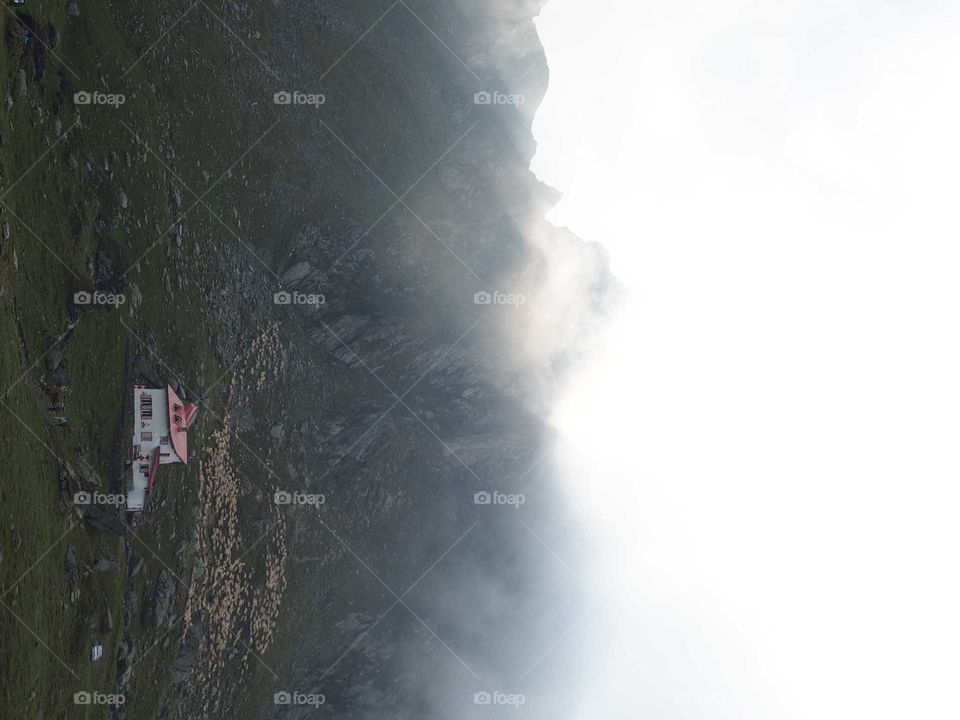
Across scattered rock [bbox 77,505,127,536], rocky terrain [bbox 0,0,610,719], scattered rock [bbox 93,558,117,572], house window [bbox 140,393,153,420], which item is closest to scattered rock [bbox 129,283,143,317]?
rocky terrain [bbox 0,0,610,719]

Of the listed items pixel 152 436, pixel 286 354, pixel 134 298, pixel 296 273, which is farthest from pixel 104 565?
pixel 296 273

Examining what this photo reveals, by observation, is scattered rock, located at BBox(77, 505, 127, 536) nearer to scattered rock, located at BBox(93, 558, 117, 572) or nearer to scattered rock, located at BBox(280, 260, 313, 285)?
scattered rock, located at BBox(93, 558, 117, 572)

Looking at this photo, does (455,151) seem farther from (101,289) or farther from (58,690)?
(58,690)

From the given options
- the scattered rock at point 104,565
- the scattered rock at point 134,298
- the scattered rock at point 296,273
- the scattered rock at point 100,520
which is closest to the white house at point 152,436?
the scattered rock at point 100,520

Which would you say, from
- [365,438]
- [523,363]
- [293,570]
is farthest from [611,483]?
[293,570]

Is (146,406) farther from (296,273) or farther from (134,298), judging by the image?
(296,273)

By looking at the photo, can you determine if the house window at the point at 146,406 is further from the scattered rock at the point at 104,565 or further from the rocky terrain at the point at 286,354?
the scattered rock at the point at 104,565
